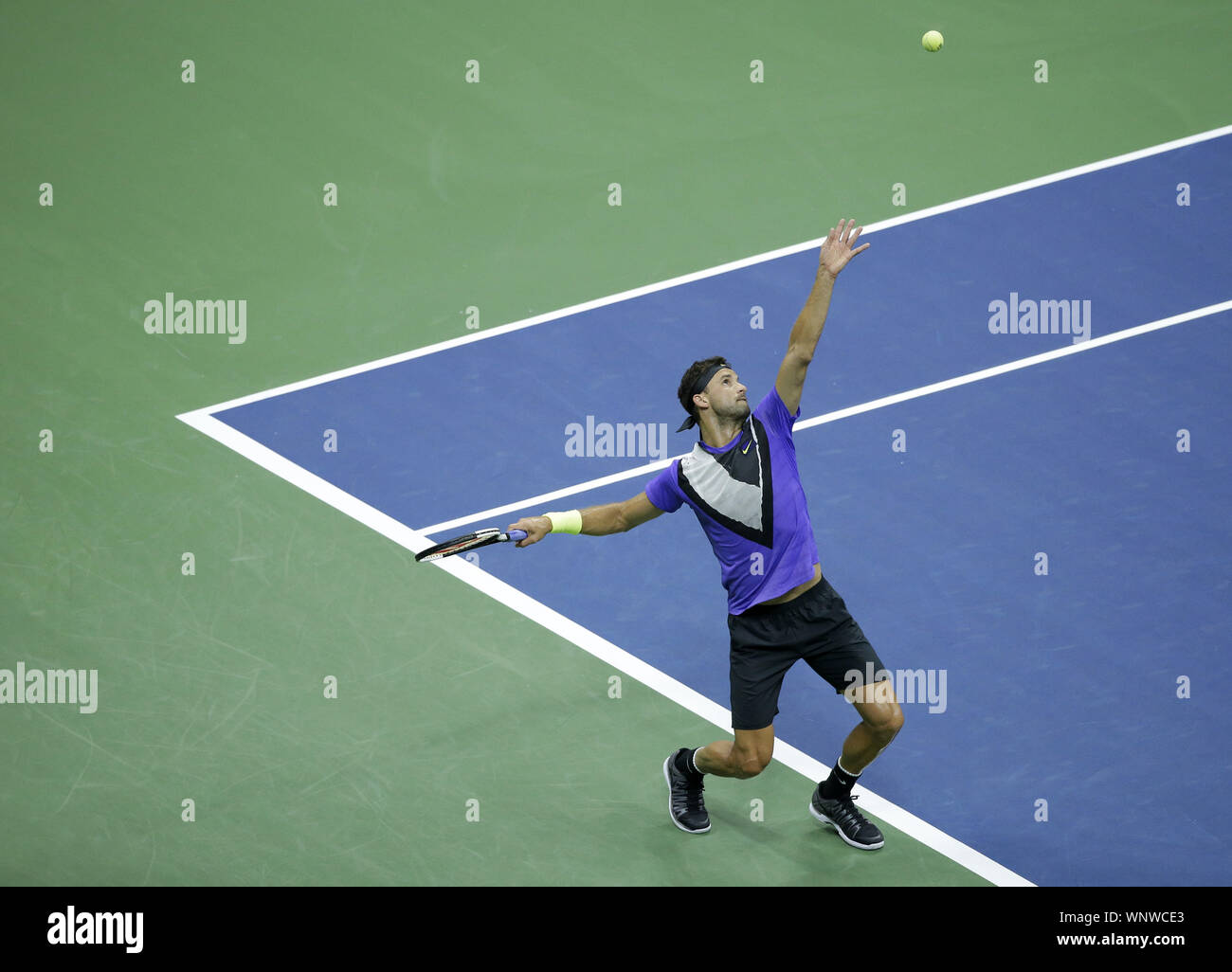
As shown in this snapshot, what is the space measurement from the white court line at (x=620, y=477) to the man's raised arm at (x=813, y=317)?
87.2 inches

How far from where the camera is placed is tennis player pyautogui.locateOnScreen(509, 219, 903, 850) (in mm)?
7703

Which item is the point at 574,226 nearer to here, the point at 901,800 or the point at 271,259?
the point at 271,259

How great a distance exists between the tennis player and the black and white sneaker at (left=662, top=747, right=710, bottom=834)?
28 centimetres

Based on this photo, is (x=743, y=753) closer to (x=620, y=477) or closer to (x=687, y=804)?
(x=687, y=804)

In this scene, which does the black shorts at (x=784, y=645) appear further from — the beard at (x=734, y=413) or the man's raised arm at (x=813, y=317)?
the man's raised arm at (x=813, y=317)

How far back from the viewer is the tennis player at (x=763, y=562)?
770 cm

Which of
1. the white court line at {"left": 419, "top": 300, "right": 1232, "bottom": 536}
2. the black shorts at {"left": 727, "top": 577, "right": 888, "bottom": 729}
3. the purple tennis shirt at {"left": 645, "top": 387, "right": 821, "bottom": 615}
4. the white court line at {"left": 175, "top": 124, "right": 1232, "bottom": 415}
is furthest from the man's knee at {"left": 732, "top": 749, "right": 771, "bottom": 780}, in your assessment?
the white court line at {"left": 175, "top": 124, "right": 1232, "bottom": 415}

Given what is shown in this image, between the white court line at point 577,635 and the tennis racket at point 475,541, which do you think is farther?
the white court line at point 577,635

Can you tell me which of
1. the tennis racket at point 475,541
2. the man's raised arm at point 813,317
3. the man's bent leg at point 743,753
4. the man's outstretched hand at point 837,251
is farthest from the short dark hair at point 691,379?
the man's bent leg at point 743,753

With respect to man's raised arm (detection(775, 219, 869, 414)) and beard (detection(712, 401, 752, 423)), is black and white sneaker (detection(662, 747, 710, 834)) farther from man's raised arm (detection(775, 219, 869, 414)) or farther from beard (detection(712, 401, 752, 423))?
man's raised arm (detection(775, 219, 869, 414))

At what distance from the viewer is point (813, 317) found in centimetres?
749

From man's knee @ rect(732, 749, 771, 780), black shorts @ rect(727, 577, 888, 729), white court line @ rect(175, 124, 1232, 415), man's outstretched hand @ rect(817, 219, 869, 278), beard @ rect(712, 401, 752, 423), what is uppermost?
white court line @ rect(175, 124, 1232, 415)

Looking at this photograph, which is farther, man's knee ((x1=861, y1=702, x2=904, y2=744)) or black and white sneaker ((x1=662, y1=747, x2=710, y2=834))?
black and white sneaker ((x1=662, y1=747, x2=710, y2=834))

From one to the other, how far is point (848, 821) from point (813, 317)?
2641mm
